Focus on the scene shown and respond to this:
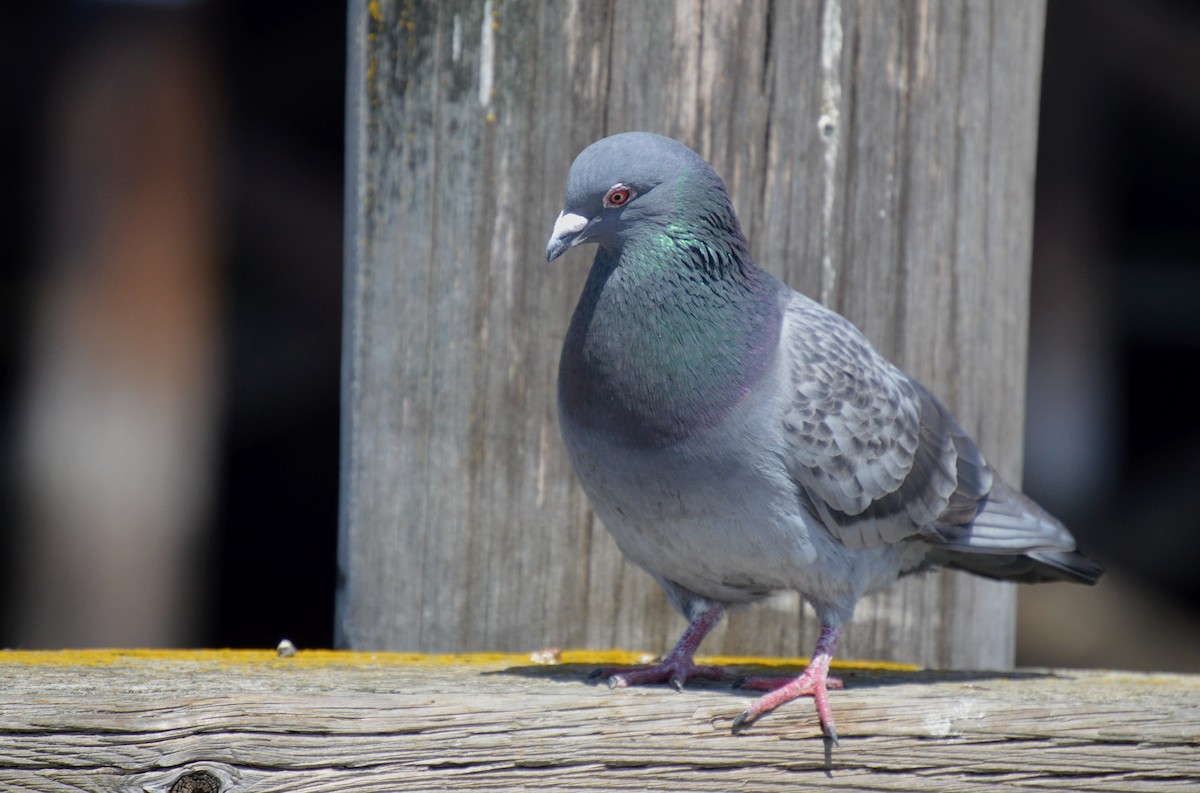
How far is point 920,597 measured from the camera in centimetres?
327

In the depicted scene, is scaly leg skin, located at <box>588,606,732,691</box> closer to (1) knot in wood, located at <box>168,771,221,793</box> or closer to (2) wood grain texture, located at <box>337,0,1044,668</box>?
(2) wood grain texture, located at <box>337,0,1044,668</box>

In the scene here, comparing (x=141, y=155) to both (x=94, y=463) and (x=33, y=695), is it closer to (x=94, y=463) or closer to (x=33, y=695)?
(x=94, y=463)

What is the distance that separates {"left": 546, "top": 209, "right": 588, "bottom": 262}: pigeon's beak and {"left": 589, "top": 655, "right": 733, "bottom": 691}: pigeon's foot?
846 mm

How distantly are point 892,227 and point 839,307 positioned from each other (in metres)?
0.22

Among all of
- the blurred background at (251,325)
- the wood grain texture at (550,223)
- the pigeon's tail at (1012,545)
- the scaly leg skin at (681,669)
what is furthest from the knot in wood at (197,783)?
the blurred background at (251,325)


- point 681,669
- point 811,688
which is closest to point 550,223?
point 681,669

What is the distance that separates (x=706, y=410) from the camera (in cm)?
258

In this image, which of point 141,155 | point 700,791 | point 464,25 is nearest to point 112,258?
point 141,155

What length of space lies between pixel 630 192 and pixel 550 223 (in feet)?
1.56

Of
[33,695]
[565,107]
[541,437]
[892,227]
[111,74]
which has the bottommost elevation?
[33,695]

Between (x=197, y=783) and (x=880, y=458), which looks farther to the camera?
(x=880, y=458)

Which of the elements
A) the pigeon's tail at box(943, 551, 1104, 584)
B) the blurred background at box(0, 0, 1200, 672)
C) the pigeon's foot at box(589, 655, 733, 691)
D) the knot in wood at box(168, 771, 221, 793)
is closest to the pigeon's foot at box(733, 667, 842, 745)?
the pigeon's foot at box(589, 655, 733, 691)

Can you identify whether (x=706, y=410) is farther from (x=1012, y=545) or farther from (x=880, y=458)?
(x=1012, y=545)

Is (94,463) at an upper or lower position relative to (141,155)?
lower
